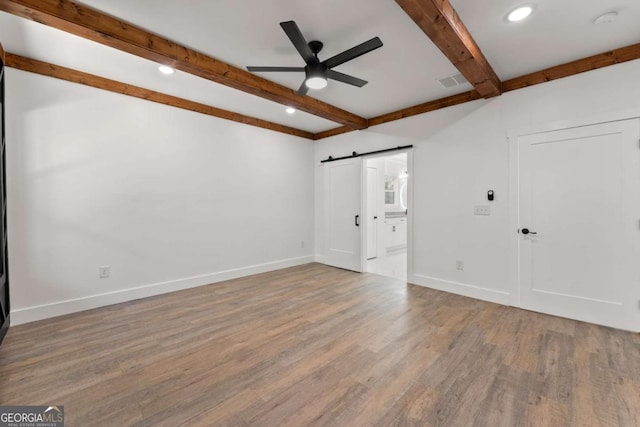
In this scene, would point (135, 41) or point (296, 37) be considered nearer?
point (296, 37)

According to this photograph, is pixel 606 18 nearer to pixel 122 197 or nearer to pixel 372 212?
pixel 372 212

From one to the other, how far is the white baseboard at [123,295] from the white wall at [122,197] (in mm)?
12

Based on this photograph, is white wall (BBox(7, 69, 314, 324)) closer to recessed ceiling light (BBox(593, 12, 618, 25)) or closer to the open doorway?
the open doorway

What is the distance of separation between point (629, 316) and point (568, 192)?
1.42 meters

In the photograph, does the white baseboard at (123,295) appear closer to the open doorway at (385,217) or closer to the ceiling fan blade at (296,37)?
the open doorway at (385,217)

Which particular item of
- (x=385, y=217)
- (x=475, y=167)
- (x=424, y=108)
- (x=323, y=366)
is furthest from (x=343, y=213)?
(x=323, y=366)

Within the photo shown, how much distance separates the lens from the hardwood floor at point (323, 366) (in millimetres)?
1676

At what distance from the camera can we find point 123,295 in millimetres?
3525

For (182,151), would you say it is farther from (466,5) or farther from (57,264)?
(466,5)

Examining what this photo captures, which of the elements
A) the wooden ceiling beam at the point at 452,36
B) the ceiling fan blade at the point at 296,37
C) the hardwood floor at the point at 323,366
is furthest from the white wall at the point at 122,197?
the wooden ceiling beam at the point at 452,36

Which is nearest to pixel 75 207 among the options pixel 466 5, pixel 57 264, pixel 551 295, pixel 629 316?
pixel 57 264

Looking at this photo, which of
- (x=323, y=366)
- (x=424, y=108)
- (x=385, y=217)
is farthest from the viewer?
(x=385, y=217)

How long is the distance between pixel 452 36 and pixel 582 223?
2624mm

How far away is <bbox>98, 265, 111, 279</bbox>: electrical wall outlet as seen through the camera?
3.38m
